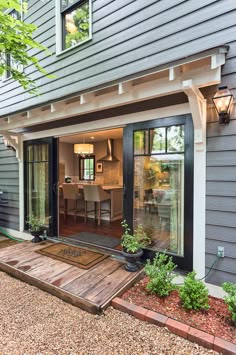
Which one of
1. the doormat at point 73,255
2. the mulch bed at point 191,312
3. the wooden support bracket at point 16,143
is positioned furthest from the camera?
the wooden support bracket at point 16,143

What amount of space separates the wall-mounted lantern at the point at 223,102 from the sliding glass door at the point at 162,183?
367 millimetres

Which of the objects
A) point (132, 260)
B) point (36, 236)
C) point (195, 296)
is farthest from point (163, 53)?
point (36, 236)

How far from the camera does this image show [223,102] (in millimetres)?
2275

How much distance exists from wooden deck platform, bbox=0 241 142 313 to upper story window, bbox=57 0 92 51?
3.76m

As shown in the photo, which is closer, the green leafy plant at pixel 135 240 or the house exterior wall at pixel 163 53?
the house exterior wall at pixel 163 53

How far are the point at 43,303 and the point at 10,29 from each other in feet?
11.2

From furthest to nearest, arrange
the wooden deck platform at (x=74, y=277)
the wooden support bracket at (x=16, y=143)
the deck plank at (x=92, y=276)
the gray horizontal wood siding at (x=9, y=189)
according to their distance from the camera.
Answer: the gray horizontal wood siding at (x=9, y=189), the wooden support bracket at (x=16, y=143), the deck plank at (x=92, y=276), the wooden deck platform at (x=74, y=277)

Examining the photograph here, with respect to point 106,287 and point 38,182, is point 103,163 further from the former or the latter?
point 106,287

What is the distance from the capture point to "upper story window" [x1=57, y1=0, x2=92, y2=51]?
12.7 ft

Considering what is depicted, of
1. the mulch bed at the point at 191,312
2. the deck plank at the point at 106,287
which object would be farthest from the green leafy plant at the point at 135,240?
the mulch bed at the point at 191,312

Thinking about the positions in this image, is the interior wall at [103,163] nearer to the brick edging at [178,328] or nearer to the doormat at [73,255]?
the doormat at [73,255]

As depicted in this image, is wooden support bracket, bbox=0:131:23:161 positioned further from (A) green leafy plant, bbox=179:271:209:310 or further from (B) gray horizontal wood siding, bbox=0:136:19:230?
(A) green leafy plant, bbox=179:271:209:310

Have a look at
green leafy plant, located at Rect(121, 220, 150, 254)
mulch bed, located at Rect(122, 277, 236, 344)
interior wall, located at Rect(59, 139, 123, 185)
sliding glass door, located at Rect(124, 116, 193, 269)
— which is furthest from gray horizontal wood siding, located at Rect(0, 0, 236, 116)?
interior wall, located at Rect(59, 139, 123, 185)

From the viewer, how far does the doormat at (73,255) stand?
3150mm
